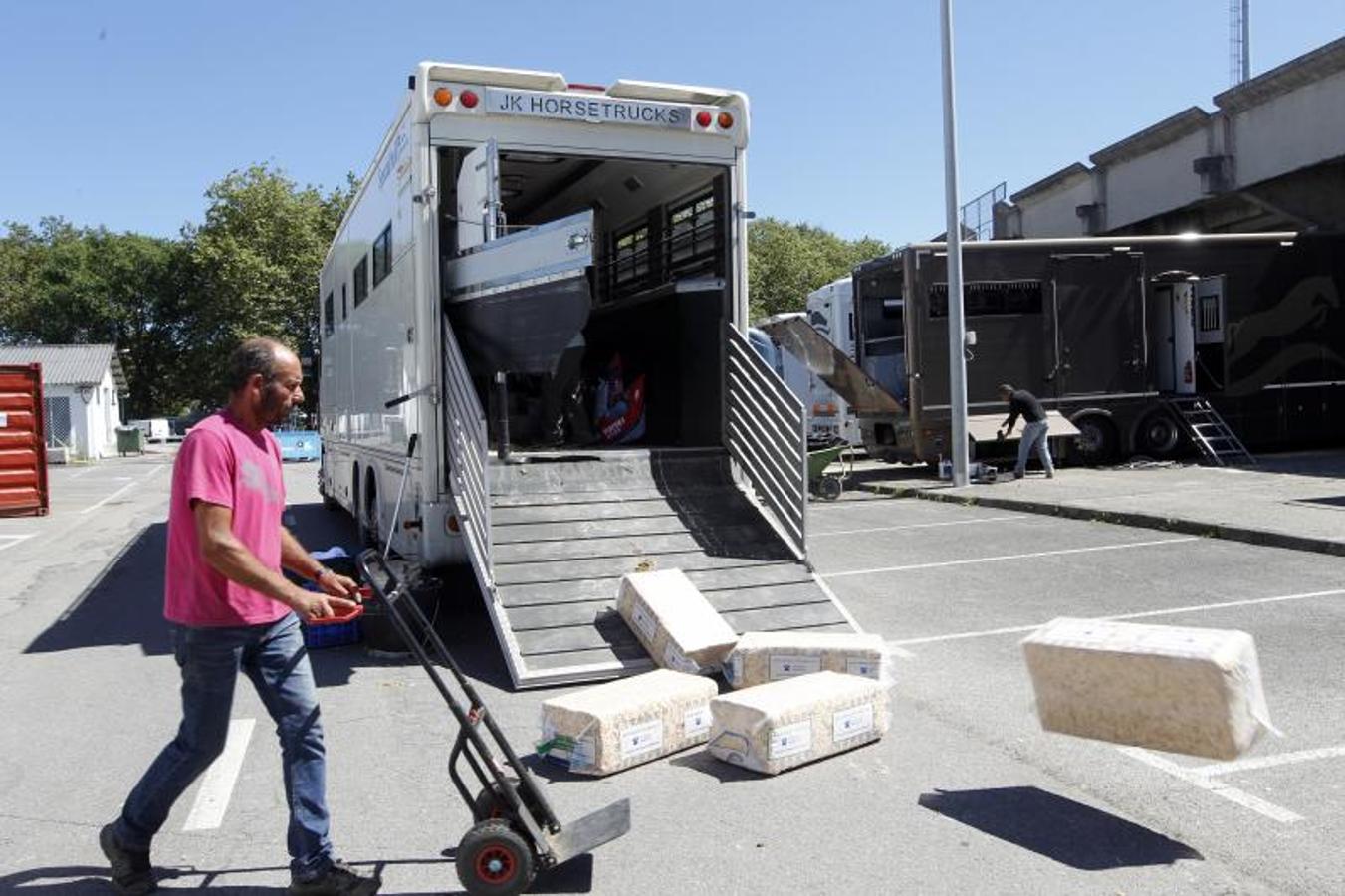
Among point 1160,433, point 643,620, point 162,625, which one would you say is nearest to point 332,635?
point 162,625

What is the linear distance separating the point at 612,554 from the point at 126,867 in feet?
12.8

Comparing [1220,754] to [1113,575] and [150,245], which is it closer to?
[1113,575]

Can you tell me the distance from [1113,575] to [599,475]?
440cm

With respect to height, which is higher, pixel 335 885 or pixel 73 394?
pixel 73 394

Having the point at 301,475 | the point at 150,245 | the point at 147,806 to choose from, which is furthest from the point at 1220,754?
the point at 150,245

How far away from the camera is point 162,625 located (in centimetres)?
881

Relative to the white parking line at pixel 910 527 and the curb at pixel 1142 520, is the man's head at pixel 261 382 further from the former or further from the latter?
the white parking line at pixel 910 527

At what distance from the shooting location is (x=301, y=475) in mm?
29844

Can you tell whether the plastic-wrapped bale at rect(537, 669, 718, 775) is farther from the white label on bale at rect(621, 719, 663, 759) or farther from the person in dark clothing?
the person in dark clothing

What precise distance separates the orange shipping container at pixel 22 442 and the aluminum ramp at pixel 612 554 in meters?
14.4

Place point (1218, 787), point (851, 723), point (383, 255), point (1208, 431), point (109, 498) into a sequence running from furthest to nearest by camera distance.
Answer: point (109, 498), point (1208, 431), point (383, 255), point (851, 723), point (1218, 787)

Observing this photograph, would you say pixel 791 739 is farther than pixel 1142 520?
No

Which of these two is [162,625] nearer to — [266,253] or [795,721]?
[795,721]

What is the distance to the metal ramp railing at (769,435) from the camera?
772 centimetres
